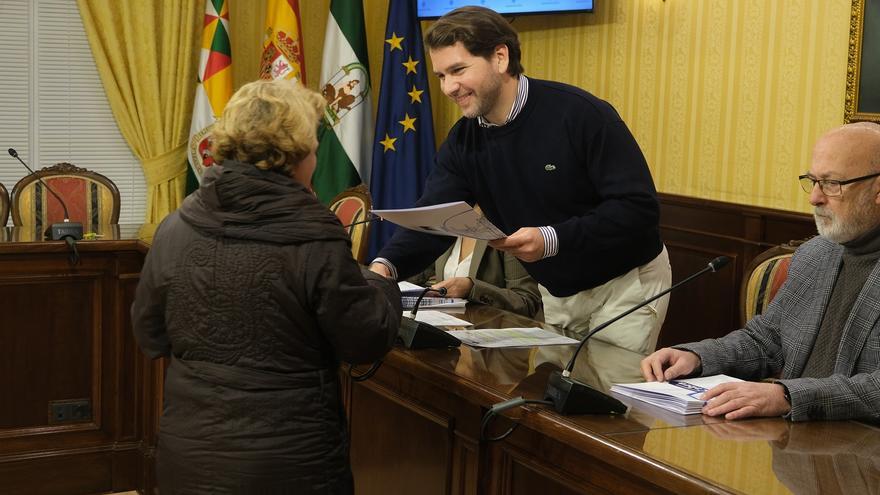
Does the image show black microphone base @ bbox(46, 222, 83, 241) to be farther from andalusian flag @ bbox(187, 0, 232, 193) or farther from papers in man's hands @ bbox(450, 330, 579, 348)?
andalusian flag @ bbox(187, 0, 232, 193)

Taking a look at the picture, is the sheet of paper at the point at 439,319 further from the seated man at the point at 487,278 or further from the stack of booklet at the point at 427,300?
the seated man at the point at 487,278

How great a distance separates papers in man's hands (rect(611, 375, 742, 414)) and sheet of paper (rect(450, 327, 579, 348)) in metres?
0.45

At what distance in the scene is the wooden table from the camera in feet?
5.43

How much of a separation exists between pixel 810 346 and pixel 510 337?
733mm

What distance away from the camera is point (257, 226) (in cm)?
184

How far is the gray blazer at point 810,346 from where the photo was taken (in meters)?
1.92

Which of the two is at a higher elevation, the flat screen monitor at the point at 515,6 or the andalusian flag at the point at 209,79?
the flat screen monitor at the point at 515,6

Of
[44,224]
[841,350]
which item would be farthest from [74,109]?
[841,350]

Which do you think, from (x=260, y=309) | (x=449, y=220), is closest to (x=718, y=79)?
(x=449, y=220)

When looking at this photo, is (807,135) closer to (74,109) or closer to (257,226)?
(257,226)

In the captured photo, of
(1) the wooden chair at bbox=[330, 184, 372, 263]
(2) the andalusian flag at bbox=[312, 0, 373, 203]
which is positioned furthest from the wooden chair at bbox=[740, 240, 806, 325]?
(2) the andalusian flag at bbox=[312, 0, 373, 203]

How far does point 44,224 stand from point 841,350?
3.66 m

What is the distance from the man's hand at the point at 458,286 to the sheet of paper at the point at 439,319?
1.92 ft

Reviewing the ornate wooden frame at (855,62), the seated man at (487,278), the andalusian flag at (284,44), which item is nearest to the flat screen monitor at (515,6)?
the andalusian flag at (284,44)
